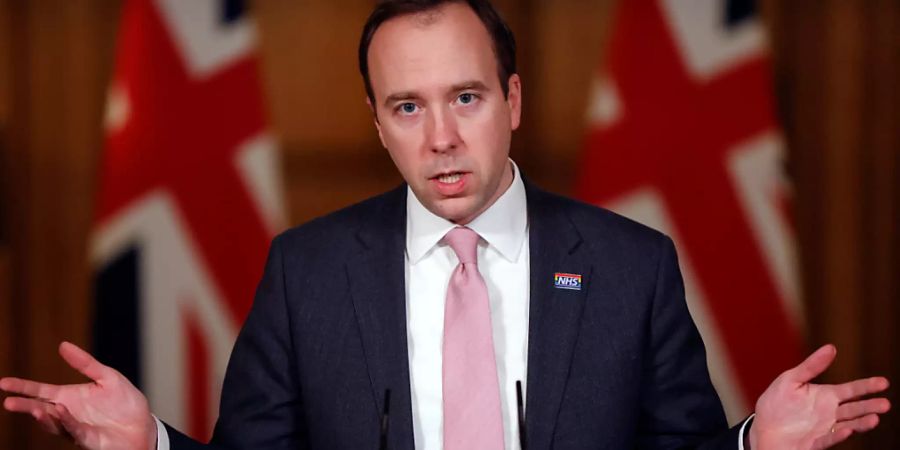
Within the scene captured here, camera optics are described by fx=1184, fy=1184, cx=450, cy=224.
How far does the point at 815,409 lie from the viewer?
1.63m

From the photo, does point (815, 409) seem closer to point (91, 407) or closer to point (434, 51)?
point (434, 51)

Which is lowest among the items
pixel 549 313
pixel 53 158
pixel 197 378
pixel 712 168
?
pixel 549 313

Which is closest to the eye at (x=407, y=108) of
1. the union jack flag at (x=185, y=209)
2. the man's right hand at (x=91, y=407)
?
the man's right hand at (x=91, y=407)

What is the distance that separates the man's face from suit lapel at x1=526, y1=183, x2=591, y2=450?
0.14 metres

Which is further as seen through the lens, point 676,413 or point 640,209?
point 640,209

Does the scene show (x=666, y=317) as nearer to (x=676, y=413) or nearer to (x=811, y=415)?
(x=676, y=413)

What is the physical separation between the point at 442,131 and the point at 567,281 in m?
0.33

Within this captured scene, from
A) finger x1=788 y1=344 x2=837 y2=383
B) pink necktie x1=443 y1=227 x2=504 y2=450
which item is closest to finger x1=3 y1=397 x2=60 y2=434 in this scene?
pink necktie x1=443 y1=227 x2=504 y2=450

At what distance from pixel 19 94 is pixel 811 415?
2602 millimetres

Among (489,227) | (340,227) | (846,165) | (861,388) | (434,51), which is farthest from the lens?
(846,165)

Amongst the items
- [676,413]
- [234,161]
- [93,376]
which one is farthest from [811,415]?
[234,161]

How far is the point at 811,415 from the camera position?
163cm

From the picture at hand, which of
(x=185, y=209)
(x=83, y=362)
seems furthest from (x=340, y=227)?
(x=185, y=209)

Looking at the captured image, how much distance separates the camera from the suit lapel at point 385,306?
1.85 metres
